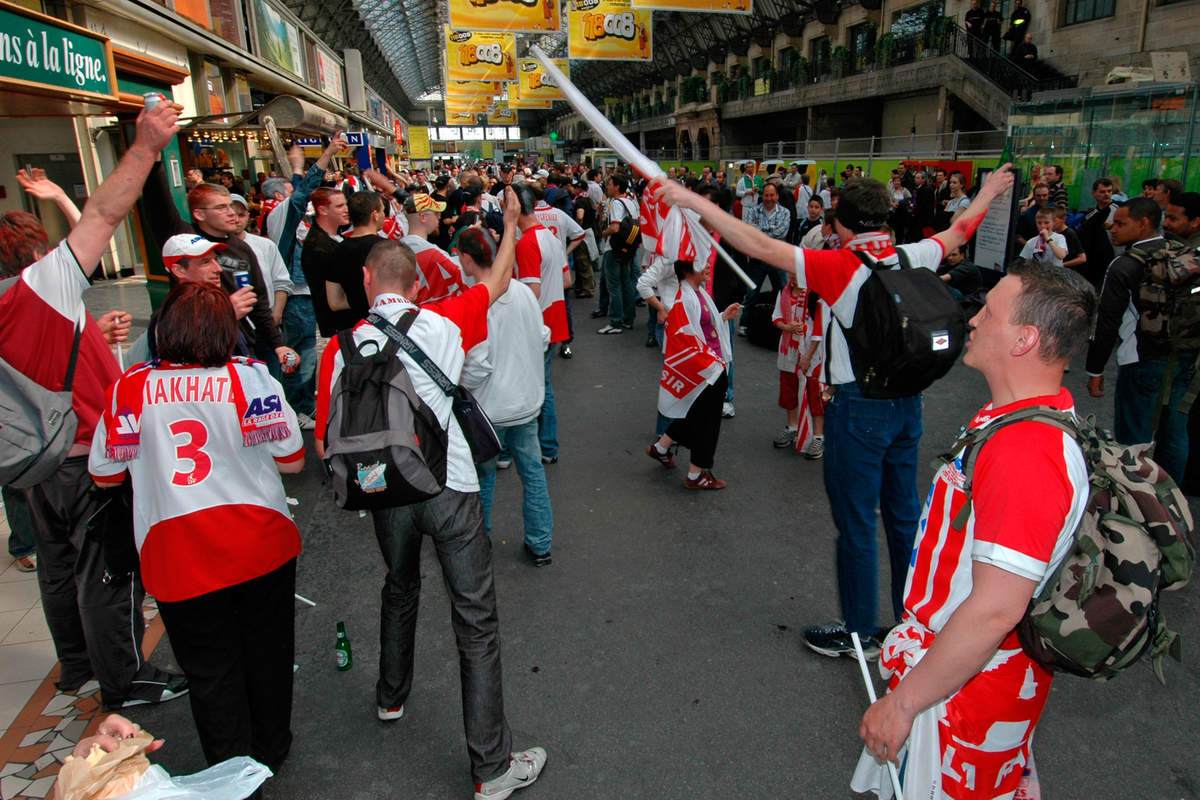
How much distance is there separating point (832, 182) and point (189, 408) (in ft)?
67.2

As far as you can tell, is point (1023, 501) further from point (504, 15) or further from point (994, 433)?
point (504, 15)

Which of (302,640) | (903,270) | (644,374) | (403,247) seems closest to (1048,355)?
(903,270)

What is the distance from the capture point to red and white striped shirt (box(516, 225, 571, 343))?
6.07 m

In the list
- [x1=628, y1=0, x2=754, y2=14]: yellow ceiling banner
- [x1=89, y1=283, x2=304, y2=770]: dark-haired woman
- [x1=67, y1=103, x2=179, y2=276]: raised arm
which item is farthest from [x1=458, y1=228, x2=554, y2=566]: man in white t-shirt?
[x1=628, y1=0, x2=754, y2=14]: yellow ceiling banner

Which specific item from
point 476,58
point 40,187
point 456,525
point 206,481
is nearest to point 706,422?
point 456,525

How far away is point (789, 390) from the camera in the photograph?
621 cm

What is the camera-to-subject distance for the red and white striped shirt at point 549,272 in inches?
239

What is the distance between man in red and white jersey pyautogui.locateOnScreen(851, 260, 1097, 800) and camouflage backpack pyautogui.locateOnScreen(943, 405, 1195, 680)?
0.04 m

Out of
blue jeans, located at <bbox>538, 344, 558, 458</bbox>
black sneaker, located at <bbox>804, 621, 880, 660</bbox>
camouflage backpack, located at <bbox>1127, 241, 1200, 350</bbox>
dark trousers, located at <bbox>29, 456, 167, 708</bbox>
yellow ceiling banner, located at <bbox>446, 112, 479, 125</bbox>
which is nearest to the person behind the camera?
dark trousers, located at <bbox>29, 456, 167, 708</bbox>

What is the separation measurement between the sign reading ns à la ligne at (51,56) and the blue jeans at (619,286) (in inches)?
244

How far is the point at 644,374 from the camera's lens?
8.39 metres

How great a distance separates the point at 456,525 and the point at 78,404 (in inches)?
67.2

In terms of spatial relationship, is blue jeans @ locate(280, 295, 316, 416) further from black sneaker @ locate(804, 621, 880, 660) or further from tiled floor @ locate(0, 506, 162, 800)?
black sneaker @ locate(804, 621, 880, 660)

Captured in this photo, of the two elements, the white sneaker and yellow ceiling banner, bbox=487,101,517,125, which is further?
yellow ceiling banner, bbox=487,101,517,125
